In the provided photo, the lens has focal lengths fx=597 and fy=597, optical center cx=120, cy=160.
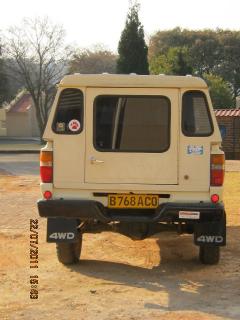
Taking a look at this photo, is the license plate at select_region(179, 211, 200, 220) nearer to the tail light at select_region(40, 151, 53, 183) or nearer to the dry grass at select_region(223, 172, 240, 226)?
the tail light at select_region(40, 151, 53, 183)

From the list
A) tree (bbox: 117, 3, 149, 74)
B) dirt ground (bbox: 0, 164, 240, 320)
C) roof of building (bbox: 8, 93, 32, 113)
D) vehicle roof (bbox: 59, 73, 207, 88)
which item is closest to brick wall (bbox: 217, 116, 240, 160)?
tree (bbox: 117, 3, 149, 74)

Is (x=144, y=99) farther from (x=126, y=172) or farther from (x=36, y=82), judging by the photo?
(x=36, y=82)

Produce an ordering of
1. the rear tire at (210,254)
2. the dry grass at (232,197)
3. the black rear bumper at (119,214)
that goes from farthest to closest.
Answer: the dry grass at (232,197) < the rear tire at (210,254) < the black rear bumper at (119,214)

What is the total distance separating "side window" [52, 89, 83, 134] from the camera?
679cm

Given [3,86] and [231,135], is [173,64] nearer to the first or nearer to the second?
[231,135]

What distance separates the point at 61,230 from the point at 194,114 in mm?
2007

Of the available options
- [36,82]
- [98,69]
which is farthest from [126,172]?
[98,69]

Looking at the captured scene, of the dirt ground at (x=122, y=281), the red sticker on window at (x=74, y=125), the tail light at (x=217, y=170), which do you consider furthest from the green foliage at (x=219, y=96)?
the red sticker on window at (x=74, y=125)

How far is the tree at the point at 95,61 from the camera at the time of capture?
6100cm

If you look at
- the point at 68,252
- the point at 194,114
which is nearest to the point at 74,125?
the point at 194,114

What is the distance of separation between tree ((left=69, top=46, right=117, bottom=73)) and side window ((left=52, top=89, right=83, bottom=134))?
52018mm

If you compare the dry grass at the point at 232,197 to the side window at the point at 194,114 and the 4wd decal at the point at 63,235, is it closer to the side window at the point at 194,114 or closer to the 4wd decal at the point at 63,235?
the side window at the point at 194,114

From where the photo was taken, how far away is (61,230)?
6.82 meters

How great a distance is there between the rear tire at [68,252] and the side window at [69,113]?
135 centimetres
